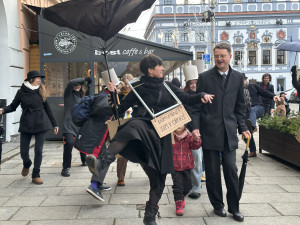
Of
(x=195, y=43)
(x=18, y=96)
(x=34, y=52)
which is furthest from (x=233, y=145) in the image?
(x=195, y=43)

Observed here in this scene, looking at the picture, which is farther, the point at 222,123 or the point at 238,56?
the point at 238,56

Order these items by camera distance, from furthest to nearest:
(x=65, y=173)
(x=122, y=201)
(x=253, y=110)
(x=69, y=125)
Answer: (x=253, y=110) → (x=69, y=125) → (x=65, y=173) → (x=122, y=201)

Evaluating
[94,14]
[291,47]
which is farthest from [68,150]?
[291,47]

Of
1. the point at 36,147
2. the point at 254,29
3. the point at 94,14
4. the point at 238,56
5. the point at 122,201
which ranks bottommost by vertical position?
the point at 122,201

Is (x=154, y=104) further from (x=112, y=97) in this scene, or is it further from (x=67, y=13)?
(x=67, y=13)

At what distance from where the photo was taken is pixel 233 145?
156 inches

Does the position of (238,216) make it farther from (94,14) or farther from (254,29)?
(254,29)

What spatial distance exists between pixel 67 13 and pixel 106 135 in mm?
1818

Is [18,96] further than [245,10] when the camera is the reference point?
No

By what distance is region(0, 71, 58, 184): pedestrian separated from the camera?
18.2 feet

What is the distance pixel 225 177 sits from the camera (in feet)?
13.2

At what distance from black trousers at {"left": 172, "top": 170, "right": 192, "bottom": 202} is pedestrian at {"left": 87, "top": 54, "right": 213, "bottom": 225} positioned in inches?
22.1

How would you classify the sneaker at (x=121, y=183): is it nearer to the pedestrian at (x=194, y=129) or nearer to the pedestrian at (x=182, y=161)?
the pedestrian at (x=194, y=129)

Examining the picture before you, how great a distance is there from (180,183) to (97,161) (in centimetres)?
117
